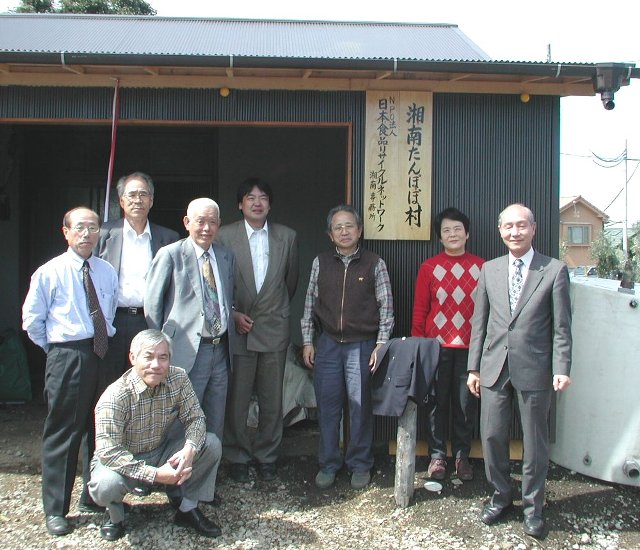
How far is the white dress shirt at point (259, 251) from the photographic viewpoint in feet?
13.8

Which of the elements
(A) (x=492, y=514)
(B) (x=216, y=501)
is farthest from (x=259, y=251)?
A: (A) (x=492, y=514)

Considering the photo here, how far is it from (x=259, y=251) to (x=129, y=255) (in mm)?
869

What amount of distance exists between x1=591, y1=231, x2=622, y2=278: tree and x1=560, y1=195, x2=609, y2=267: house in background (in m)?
5.83

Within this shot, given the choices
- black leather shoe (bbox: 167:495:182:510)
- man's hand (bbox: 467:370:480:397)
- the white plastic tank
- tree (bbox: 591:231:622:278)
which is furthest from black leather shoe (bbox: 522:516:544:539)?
tree (bbox: 591:231:622:278)

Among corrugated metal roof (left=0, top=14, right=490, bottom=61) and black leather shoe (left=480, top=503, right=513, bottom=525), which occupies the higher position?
corrugated metal roof (left=0, top=14, right=490, bottom=61)

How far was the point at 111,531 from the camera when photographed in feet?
11.1

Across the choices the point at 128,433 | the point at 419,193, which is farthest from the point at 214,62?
the point at 128,433

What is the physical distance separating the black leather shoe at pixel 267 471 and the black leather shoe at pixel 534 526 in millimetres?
1660

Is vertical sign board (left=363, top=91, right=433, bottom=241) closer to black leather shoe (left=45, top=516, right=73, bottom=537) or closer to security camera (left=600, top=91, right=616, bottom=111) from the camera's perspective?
security camera (left=600, top=91, right=616, bottom=111)

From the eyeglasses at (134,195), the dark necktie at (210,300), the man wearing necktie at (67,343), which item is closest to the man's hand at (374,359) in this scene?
the dark necktie at (210,300)

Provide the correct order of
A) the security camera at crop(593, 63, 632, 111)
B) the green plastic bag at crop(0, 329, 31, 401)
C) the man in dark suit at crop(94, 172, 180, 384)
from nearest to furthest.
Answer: the man in dark suit at crop(94, 172, 180, 384) → the security camera at crop(593, 63, 632, 111) → the green plastic bag at crop(0, 329, 31, 401)

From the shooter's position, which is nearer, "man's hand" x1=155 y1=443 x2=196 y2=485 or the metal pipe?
"man's hand" x1=155 y1=443 x2=196 y2=485

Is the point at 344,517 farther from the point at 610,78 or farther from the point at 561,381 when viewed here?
the point at 610,78

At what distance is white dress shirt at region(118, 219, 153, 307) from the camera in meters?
3.79
